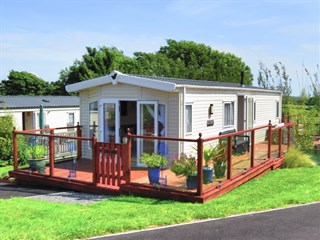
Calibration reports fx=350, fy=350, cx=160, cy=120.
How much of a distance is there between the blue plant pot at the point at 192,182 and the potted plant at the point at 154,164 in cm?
72

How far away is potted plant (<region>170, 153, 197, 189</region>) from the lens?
7314mm

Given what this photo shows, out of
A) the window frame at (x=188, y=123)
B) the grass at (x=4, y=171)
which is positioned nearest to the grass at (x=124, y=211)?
the window frame at (x=188, y=123)

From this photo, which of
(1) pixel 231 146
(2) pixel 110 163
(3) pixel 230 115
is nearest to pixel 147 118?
(2) pixel 110 163

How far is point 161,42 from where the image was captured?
49.4m

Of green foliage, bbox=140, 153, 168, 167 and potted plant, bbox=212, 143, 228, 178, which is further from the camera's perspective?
potted plant, bbox=212, 143, 228, 178

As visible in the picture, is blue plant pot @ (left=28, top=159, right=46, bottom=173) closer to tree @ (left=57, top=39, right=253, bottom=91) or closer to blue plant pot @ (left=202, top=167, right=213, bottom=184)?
blue plant pot @ (left=202, top=167, right=213, bottom=184)

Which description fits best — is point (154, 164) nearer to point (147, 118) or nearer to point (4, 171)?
point (147, 118)

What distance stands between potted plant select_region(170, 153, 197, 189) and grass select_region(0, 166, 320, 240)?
581 mm

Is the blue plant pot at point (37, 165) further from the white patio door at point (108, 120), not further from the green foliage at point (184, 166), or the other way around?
the green foliage at point (184, 166)

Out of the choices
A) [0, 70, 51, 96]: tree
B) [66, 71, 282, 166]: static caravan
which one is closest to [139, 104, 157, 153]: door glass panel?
[66, 71, 282, 166]: static caravan

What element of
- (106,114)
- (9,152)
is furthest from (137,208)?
(9,152)

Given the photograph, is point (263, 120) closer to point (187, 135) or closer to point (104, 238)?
point (187, 135)

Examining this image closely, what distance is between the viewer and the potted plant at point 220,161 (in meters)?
7.99

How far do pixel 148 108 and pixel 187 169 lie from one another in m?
3.57
